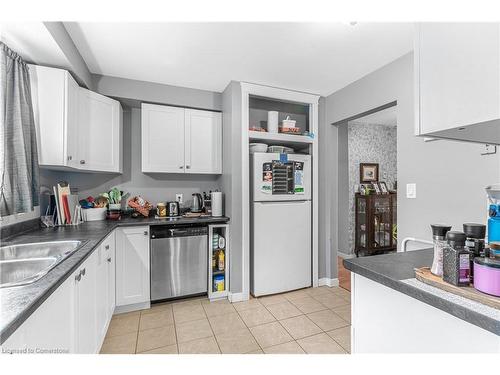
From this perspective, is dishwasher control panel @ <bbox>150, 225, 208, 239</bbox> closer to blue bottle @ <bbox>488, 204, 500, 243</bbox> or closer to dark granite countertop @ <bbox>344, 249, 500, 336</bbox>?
dark granite countertop @ <bbox>344, 249, 500, 336</bbox>

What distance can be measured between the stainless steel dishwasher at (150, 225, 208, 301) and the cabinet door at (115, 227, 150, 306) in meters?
0.08

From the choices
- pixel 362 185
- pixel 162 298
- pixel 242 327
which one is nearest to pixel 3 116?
pixel 162 298

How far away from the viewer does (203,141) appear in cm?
300

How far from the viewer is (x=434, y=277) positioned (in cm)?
88

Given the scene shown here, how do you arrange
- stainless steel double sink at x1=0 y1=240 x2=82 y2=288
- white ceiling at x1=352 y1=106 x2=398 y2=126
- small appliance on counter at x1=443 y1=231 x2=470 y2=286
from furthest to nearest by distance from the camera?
1. white ceiling at x1=352 y1=106 x2=398 y2=126
2. stainless steel double sink at x1=0 y1=240 x2=82 y2=288
3. small appliance on counter at x1=443 y1=231 x2=470 y2=286

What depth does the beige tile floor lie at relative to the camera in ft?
6.37

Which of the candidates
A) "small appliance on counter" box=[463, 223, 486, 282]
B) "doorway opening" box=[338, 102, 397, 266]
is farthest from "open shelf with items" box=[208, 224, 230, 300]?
"doorway opening" box=[338, 102, 397, 266]

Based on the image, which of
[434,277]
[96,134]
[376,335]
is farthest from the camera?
[96,134]

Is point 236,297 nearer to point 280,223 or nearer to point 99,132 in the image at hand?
point 280,223

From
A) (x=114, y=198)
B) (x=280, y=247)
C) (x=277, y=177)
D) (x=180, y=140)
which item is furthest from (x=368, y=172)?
(x=114, y=198)

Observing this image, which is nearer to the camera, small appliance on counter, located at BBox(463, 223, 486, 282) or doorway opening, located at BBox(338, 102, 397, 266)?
small appliance on counter, located at BBox(463, 223, 486, 282)

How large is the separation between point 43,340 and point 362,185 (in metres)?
4.53

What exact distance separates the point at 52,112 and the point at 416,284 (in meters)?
2.59
